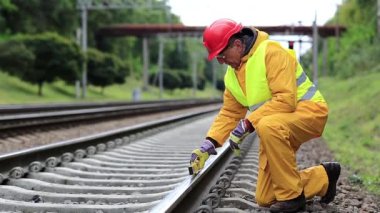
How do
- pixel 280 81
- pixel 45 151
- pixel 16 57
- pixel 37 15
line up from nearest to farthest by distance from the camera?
pixel 280 81, pixel 45 151, pixel 16 57, pixel 37 15

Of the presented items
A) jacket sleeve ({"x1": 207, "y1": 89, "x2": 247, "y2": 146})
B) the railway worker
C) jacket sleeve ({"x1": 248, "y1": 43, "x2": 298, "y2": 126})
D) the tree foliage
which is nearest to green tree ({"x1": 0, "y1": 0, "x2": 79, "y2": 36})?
the tree foliage

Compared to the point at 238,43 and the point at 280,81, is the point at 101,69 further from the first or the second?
the point at 280,81

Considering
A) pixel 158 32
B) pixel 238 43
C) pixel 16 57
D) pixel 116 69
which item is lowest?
pixel 116 69

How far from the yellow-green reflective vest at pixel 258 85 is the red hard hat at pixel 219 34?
23 cm

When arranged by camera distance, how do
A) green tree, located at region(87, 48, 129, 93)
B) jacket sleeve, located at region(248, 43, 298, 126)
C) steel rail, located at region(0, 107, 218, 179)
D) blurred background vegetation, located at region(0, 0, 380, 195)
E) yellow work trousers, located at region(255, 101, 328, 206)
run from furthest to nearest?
green tree, located at region(87, 48, 129, 93), blurred background vegetation, located at region(0, 0, 380, 195), steel rail, located at region(0, 107, 218, 179), yellow work trousers, located at region(255, 101, 328, 206), jacket sleeve, located at region(248, 43, 298, 126)

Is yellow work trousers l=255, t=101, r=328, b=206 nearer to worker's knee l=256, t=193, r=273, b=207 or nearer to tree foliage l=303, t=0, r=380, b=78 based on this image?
worker's knee l=256, t=193, r=273, b=207

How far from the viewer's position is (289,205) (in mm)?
4379

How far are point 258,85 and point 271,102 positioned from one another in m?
0.15

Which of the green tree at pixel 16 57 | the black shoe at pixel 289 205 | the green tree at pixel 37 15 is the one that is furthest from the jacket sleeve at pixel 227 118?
the green tree at pixel 37 15

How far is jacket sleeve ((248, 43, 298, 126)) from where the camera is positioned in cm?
414

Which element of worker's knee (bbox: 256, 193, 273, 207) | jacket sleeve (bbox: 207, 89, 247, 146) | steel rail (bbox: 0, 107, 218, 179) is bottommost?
steel rail (bbox: 0, 107, 218, 179)

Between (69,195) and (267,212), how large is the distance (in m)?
1.55

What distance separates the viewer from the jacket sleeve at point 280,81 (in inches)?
163

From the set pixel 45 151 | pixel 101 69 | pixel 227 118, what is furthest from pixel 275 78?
pixel 101 69
